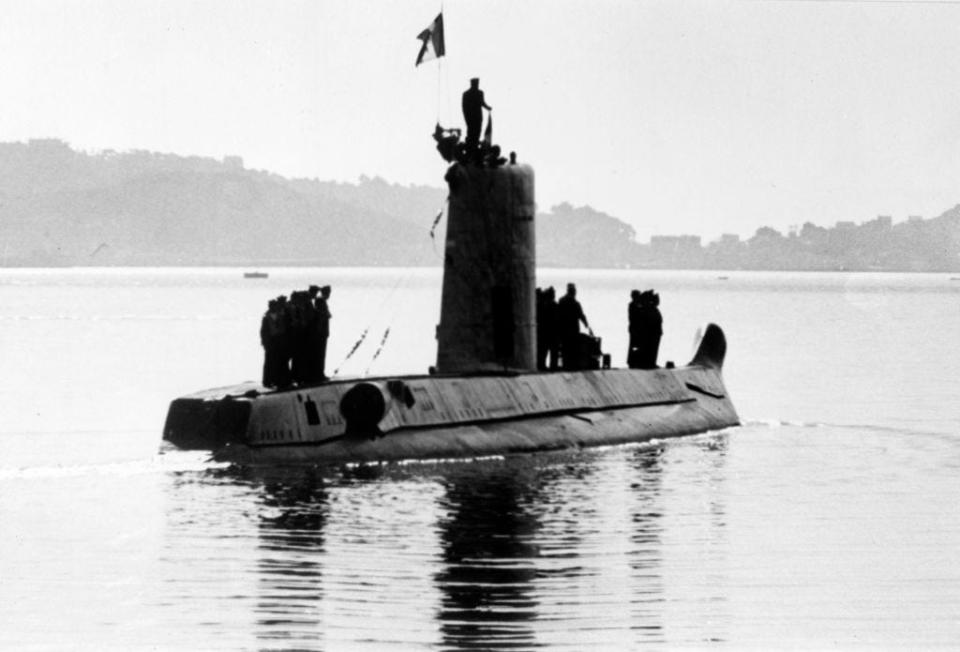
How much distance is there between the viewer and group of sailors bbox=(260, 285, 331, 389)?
2447cm

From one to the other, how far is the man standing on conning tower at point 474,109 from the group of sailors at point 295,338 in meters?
3.55

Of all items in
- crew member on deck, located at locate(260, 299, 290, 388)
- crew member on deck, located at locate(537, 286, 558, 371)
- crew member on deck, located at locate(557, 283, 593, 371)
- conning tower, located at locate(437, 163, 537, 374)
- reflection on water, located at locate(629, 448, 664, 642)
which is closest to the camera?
reflection on water, located at locate(629, 448, 664, 642)

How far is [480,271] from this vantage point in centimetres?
2645

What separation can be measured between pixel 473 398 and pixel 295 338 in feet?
8.82

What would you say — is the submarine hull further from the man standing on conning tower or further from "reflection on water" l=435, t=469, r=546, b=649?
the man standing on conning tower

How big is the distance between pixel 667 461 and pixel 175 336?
64.6 m

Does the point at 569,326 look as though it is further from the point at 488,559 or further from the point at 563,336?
the point at 488,559

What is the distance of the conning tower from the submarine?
2 cm

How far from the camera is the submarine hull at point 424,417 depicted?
22375 millimetres

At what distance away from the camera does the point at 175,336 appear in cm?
8869

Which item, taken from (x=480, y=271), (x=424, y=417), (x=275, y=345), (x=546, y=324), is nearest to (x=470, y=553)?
(x=424, y=417)

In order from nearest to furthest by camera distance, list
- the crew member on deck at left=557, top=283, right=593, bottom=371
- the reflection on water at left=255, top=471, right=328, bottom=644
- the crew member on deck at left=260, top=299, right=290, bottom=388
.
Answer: the reflection on water at left=255, top=471, right=328, bottom=644, the crew member on deck at left=260, top=299, right=290, bottom=388, the crew member on deck at left=557, top=283, right=593, bottom=371

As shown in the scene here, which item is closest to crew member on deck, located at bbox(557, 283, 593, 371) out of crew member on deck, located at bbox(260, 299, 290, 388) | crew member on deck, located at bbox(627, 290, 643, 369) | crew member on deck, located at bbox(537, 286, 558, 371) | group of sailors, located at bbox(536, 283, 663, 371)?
group of sailors, located at bbox(536, 283, 663, 371)

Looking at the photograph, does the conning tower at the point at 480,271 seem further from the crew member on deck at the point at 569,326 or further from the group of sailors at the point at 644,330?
the group of sailors at the point at 644,330
